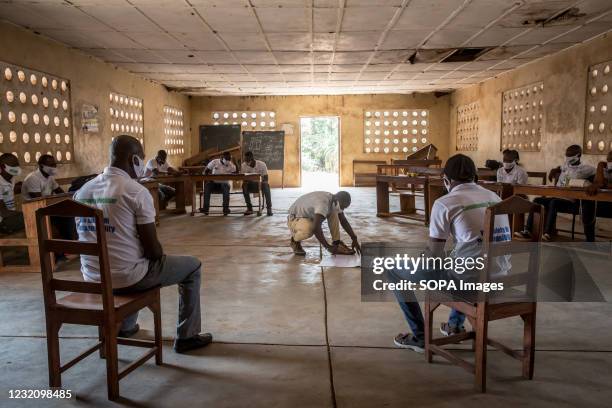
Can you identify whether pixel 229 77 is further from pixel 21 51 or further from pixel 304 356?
pixel 304 356

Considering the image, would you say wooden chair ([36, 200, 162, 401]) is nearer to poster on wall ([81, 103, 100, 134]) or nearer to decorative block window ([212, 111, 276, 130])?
poster on wall ([81, 103, 100, 134])

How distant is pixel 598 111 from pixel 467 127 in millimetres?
5838

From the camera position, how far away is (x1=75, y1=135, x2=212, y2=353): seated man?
7.94ft

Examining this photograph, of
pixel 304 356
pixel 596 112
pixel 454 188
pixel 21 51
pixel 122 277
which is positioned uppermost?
pixel 21 51

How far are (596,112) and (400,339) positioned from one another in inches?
243

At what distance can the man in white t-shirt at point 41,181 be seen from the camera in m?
5.54

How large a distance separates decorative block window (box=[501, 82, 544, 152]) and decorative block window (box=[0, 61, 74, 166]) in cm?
808

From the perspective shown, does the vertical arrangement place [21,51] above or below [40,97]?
above

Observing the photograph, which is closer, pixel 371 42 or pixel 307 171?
pixel 371 42

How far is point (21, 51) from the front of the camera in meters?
6.70

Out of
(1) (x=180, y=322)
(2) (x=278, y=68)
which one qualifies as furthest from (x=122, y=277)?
(2) (x=278, y=68)

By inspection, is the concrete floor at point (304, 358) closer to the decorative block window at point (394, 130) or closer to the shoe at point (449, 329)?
the shoe at point (449, 329)

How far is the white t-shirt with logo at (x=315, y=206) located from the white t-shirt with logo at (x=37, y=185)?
281 cm

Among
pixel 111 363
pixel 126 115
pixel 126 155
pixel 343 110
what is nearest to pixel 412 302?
pixel 111 363
